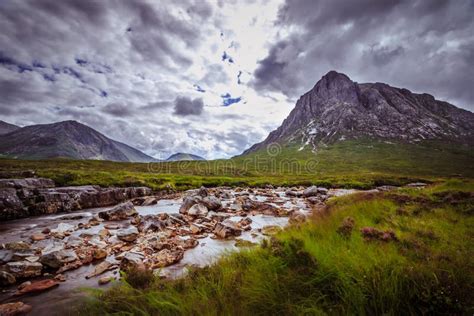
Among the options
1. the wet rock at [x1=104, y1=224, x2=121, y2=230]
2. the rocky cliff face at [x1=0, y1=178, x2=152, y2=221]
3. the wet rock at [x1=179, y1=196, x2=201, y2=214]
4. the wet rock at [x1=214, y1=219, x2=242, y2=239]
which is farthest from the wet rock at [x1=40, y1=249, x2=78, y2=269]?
the rocky cliff face at [x1=0, y1=178, x2=152, y2=221]

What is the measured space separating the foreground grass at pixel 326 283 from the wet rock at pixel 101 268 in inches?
126

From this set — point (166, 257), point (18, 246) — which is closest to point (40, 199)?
point (18, 246)

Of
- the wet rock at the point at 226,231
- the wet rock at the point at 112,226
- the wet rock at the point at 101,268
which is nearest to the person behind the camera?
the wet rock at the point at 101,268

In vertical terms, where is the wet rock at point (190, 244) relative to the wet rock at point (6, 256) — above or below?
below

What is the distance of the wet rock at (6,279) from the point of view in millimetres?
6094

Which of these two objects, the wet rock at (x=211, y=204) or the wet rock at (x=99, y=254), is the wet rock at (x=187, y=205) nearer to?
the wet rock at (x=211, y=204)

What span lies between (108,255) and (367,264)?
29.5 ft

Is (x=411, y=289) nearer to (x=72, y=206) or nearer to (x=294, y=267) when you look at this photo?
(x=294, y=267)

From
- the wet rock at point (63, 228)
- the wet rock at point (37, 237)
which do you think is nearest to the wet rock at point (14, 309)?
the wet rock at point (37, 237)

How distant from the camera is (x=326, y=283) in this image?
352 cm

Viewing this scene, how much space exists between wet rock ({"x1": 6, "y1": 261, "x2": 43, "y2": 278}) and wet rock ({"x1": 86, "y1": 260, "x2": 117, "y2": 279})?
5.53ft

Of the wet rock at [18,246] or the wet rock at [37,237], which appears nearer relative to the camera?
the wet rock at [18,246]

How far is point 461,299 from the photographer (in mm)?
2574

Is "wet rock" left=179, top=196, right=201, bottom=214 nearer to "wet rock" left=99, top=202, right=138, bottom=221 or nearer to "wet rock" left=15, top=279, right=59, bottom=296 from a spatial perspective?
"wet rock" left=99, top=202, right=138, bottom=221
